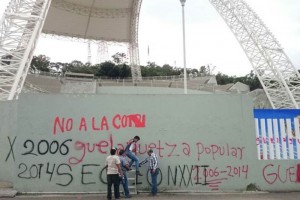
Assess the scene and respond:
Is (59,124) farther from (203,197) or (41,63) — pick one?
(41,63)

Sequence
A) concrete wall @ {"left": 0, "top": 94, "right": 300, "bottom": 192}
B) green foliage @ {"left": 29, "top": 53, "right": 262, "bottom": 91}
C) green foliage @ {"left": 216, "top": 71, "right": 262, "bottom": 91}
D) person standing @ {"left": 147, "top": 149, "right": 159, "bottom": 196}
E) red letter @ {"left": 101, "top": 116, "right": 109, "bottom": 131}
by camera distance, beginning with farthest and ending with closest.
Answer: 1. green foliage @ {"left": 216, "top": 71, "right": 262, "bottom": 91}
2. green foliage @ {"left": 29, "top": 53, "right": 262, "bottom": 91}
3. red letter @ {"left": 101, "top": 116, "right": 109, "bottom": 131}
4. concrete wall @ {"left": 0, "top": 94, "right": 300, "bottom": 192}
5. person standing @ {"left": 147, "top": 149, "right": 159, "bottom": 196}

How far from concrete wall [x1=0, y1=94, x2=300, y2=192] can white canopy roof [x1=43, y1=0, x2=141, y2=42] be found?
42877 millimetres

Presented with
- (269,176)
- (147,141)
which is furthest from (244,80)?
(147,141)

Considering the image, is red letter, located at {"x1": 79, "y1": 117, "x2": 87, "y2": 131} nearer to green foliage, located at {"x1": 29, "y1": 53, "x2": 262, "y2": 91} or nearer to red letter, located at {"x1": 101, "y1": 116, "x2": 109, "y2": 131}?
red letter, located at {"x1": 101, "y1": 116, "x2": 109, "y2": 131}

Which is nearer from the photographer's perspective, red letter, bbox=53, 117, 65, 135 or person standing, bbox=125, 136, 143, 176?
person standing, bbox=125, 136, 143, 176

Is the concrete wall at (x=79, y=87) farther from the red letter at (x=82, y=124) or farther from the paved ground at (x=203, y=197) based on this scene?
the paved ground at (x=203, y=197)

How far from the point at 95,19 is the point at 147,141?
161 ft

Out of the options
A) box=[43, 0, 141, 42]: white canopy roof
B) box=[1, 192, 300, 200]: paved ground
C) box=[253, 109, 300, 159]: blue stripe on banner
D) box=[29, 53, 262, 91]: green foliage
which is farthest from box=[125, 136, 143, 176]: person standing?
box=[29, 53, 262, 91]: green foliage

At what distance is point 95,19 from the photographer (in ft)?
190

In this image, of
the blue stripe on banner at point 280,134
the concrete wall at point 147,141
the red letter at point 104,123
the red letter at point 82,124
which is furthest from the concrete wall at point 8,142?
the blue stripe on banner at point 280,134

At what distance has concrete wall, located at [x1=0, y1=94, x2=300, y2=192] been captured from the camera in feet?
37.8

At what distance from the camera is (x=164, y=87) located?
45781 millimetres

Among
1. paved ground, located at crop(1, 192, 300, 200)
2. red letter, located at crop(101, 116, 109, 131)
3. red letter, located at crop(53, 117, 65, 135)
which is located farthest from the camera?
red letter, located at crop(101, 116, 109, 131)

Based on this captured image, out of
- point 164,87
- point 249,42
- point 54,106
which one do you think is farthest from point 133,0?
point 54,106
